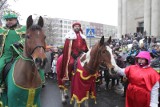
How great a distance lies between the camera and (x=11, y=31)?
5.51m

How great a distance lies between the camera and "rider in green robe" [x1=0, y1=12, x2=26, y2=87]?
5.48m

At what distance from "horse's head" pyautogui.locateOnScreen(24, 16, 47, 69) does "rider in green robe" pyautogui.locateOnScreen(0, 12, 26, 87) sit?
38.4 inches

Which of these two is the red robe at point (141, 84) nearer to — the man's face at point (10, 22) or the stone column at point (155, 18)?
the man's face at point (10, 22)

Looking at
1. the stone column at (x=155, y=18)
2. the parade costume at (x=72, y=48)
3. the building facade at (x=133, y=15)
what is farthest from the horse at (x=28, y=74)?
the building facade at (x=133, y=15)

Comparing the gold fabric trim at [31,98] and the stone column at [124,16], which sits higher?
the stone column at [124,16]

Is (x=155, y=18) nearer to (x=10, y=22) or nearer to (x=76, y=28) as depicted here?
(x=76, y=28)

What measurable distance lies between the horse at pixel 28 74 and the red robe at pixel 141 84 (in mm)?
1860

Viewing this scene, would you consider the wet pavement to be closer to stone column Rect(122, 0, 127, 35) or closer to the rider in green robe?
the rider in green robe

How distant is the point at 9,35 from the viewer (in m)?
5.51

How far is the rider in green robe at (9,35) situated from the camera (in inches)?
216

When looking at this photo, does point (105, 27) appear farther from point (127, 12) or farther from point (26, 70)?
point (26, 70)

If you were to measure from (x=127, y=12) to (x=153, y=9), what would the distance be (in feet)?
30.1

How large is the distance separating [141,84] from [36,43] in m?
2.37

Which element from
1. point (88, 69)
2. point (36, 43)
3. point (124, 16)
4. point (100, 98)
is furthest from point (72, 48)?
point (124, 16)
